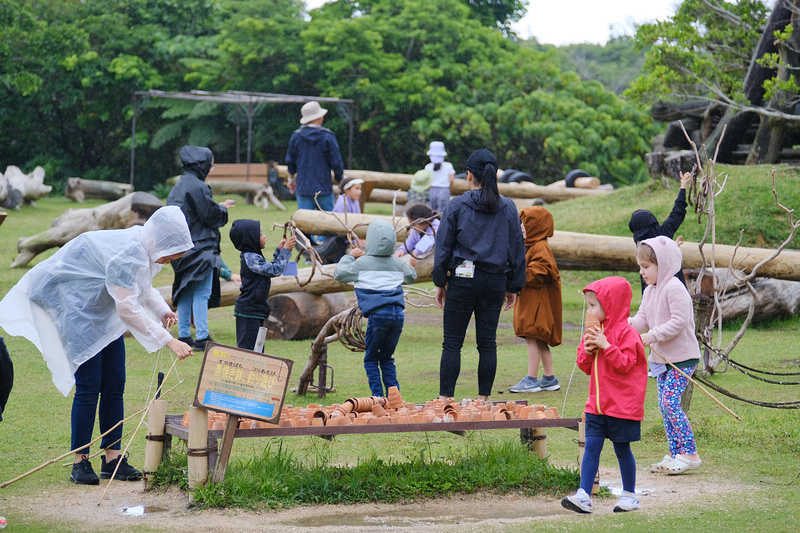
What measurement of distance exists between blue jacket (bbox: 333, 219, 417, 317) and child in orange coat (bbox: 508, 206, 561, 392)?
1607mm

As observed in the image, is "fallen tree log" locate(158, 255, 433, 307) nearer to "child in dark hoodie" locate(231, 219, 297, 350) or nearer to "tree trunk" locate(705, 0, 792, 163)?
"child in dark hoodie" locate(231, 219, 297, 350)

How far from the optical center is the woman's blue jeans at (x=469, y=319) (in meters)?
6.33

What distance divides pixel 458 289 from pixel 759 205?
929 centimetres

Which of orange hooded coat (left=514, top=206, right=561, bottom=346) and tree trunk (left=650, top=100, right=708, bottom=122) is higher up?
tree trunk (left=650, top=100, right=708, bottom=122)

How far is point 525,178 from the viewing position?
2248 cm

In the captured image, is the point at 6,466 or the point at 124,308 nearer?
the point at 124,308

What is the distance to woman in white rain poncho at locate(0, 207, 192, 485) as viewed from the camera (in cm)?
506

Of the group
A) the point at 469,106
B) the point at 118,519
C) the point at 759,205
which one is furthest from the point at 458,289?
the point at 469,106

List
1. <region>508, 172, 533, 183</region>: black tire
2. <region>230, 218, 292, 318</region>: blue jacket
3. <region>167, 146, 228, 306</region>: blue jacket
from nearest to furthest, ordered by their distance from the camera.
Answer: <region>230, 218, 292, 318</region>: blue jacket
<region>167, 146, 228, 306</region>: blue jacket
<region>508, 172, 533, 183</region>: black tire

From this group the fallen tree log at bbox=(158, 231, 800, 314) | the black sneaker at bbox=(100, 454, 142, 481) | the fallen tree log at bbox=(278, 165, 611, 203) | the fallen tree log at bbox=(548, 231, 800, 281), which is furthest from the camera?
the fallen tree log at bbox=(278, 165, 611, 203)

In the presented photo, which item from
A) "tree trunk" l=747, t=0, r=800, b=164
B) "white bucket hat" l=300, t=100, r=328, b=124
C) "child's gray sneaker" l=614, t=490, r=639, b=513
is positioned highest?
"tree trunk" l=747, t=0, r=800, b=164

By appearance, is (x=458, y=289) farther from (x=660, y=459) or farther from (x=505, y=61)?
(x=505, y=61)

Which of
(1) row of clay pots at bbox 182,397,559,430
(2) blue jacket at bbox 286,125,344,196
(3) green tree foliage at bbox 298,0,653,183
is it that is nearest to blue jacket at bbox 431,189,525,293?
(1) row of clay pots at bbox 182,397,559,430

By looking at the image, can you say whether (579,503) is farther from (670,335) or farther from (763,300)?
(763,300)
